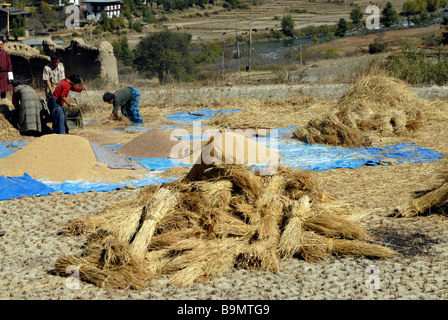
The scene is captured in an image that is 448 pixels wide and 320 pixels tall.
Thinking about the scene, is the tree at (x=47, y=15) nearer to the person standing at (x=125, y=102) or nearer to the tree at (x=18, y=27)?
the tree at (x=18, y=27)

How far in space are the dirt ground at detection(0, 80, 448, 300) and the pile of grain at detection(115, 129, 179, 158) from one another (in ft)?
5.56

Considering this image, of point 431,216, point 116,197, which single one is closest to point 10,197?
point 116,197

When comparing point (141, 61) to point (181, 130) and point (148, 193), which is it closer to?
point (181, 130)

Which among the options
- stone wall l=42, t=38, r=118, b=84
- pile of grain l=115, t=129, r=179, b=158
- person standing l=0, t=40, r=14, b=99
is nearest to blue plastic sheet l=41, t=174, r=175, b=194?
pile of grain l=115, t=129, r=179, b=158

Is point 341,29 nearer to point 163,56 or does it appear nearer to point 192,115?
point 163,56

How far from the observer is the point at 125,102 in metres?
10.6

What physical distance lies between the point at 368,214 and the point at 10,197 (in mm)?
3755

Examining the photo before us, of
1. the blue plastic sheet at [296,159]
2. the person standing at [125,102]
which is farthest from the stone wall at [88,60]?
the blue plastic sheet at [296,159]

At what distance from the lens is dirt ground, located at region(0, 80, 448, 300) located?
3.69 m

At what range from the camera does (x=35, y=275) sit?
13.2ft

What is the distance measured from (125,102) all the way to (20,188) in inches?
176

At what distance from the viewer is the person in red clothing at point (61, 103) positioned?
9000 millimetres

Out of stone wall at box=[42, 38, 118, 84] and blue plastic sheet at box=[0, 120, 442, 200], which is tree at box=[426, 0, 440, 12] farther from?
blue plastic sheet at box=[0, 120, 442, 200]
